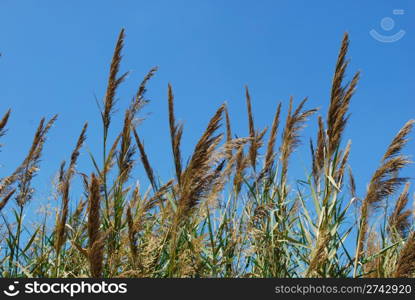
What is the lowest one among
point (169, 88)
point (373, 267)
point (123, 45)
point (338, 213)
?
point (373, 267)

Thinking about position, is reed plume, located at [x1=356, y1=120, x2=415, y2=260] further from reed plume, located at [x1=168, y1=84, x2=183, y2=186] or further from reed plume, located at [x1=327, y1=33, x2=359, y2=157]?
reed plume, located at [x1=168, y1=84, x2=183, y2=186]

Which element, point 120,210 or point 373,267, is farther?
point 373,267

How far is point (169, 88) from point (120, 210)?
30.4 inches

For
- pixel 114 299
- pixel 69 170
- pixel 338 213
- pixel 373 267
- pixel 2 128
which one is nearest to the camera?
pixel 114 299

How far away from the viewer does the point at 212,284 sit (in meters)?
2.85

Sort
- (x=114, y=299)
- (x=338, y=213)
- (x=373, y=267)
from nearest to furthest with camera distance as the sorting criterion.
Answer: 1. (x=114, y=299)
2. (x=338, y=213)
3. (x=373, y=267)

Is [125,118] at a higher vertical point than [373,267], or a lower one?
higher

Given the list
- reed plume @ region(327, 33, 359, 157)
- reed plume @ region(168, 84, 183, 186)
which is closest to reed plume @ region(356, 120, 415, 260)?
reed plume @ region(327, 33, 359, 157)

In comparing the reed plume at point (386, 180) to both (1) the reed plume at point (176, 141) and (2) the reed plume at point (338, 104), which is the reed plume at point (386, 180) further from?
(1) the reed plume at point (176, 141)

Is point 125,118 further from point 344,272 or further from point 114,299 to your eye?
point 344,272

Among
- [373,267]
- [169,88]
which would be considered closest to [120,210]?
[169,88]

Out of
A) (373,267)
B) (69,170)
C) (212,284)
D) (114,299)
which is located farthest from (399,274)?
(69,170)

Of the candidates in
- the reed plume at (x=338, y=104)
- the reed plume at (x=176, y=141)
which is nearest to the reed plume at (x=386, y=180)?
the reed plume at (x=338, y=104)

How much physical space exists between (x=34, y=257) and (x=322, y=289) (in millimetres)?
1902
